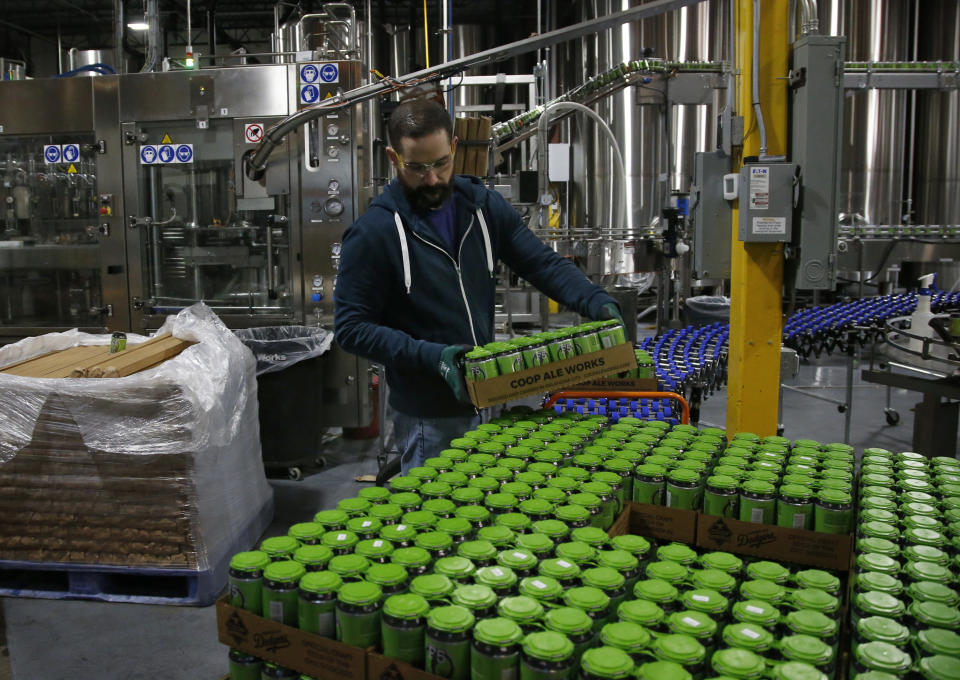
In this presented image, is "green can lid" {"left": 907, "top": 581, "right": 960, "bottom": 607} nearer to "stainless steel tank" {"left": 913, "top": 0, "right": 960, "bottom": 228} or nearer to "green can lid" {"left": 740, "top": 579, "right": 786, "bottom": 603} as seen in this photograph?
"green can lid" {"left": 740, "top": 579, "right": 786, "bottom": 603}

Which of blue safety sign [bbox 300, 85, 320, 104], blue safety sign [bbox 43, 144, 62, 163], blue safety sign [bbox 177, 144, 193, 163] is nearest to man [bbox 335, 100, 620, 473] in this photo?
blue safety sign [bbox 300, 85, 320, 104]

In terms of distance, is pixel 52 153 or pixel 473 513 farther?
pixel 52 153

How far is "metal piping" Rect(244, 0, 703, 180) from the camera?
2.96 m

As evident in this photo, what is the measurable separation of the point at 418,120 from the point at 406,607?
4.35ft

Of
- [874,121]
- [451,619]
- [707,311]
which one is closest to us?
[451,619]

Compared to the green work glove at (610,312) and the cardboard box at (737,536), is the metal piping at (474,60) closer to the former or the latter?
the green work glove at (610,312)

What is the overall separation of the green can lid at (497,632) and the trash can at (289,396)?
3.17 m

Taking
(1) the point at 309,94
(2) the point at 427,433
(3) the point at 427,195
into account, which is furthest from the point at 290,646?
(1) the point at 309,94

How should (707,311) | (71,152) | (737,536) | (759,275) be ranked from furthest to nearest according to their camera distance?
(707,311) → (71,152) → (759,275) → (737,536)

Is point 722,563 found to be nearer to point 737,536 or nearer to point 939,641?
point 737,536

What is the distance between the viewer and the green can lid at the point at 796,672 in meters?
0.97

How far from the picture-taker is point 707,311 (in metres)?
7.92

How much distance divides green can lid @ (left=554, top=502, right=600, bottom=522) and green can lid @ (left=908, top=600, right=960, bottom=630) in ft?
1.80

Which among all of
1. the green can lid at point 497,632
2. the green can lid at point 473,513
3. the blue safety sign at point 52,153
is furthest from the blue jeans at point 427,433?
the blue safety sign at point 52,153
